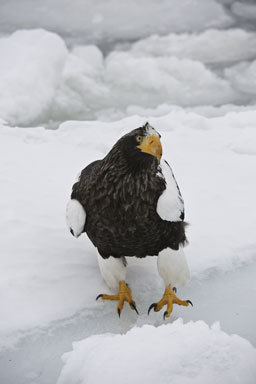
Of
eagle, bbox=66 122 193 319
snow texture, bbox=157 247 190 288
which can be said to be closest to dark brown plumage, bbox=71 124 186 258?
eagle, bbox=66 122 193 319

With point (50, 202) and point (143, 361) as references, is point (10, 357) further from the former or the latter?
point (50, 202)

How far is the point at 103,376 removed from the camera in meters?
1.78

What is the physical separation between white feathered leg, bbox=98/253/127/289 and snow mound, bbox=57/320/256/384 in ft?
1.72

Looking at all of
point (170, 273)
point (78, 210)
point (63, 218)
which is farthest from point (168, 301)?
point (63, 218)

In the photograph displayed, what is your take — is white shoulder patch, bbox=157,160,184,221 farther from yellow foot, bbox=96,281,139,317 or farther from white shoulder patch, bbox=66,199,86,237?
Result: yellow foot, bbox=96,281,139,317

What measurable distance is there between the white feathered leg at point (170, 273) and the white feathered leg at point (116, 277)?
0.53ft

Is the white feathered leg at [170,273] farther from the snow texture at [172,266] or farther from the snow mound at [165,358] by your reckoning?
the snow mound at [165,358]

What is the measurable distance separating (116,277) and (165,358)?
772 millimetres

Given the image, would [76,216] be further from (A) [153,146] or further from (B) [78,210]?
(A) [153,146]

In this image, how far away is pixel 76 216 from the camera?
7.79ft

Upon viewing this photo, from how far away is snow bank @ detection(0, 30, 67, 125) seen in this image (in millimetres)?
8398

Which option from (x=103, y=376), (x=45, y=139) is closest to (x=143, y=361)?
(x=103, y=376)

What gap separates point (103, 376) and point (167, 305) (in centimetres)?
75

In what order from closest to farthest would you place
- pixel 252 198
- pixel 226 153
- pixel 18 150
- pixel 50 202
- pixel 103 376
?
pixel 103 376 < pixel 50 202 < pixel 252 198 < pixel 18 150 < pixel 226 153
